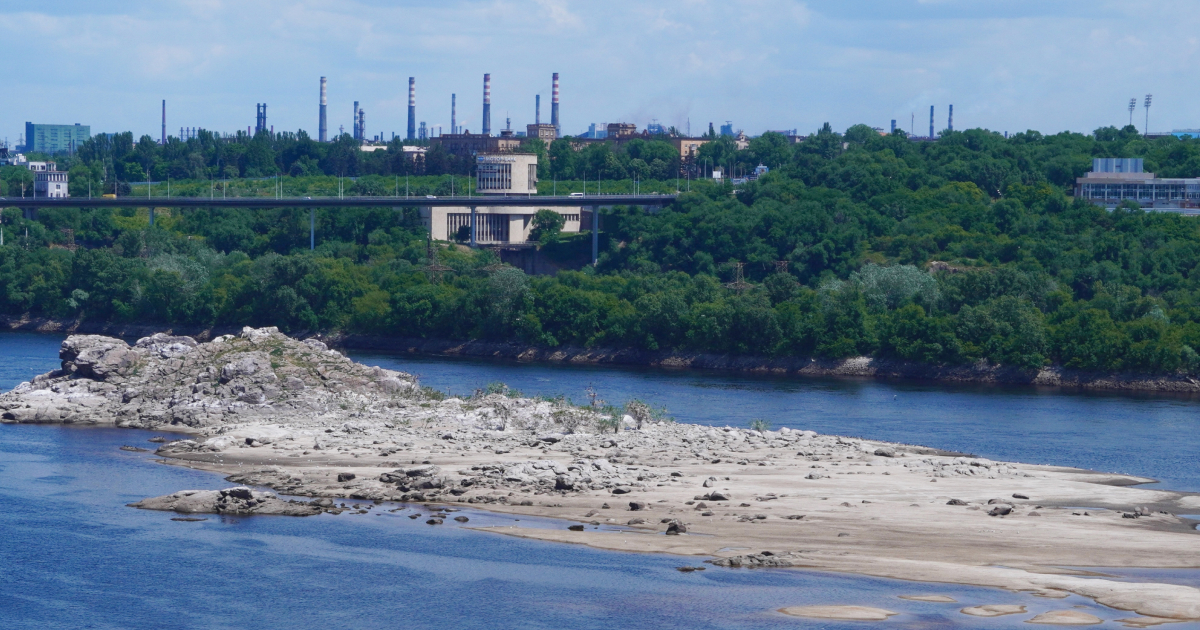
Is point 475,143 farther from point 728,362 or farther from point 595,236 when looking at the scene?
point 728,362

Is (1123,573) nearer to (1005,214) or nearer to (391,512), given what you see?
(391,512)

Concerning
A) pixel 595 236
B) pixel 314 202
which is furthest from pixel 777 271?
pixel 314 202

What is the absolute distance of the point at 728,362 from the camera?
6956 centimetres

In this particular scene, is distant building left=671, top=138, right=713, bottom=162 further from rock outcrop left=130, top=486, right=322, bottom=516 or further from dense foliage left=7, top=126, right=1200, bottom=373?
rock outcrop left=130, top=486, right=322, bottom=516

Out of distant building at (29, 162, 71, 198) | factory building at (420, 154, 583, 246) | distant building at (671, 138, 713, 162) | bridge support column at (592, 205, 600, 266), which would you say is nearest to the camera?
bridge support column at (592, 205, 600, 266)

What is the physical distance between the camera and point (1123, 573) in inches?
1078

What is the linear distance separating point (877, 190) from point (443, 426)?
6460cm

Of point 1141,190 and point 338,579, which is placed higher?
point 1141,190

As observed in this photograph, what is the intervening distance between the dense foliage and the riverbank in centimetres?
55

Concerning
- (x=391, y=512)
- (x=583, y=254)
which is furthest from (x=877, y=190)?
(x=391, y=512)

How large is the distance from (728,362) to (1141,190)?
43032mm

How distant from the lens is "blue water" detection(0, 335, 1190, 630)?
25.0m

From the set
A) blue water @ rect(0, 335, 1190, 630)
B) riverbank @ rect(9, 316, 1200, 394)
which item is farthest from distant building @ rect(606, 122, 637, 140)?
blue water @ rect(0, 335, 1190, 630)

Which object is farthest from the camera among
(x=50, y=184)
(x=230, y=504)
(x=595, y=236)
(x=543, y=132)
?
(x=543, y=132)
